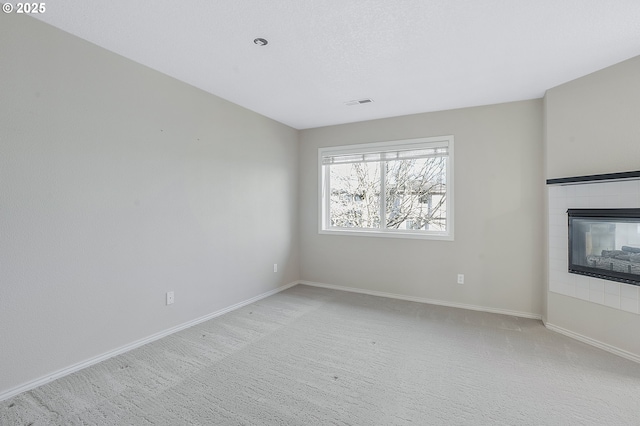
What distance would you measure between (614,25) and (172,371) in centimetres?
403

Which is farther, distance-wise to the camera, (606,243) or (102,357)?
(606,243)

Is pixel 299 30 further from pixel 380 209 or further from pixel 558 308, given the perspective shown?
pixel 558 308

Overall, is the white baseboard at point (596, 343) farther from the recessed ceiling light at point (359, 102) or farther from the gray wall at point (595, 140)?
the recessed ceiling light at point (359, 102)

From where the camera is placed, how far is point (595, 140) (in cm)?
281

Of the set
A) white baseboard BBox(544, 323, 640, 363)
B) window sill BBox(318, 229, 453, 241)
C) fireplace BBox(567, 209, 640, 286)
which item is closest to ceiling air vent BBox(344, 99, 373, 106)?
window sill BBox(318, 229, 453, 241)

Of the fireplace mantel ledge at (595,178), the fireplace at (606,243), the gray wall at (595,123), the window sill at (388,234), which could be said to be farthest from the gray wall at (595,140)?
the window sill at (388,234)

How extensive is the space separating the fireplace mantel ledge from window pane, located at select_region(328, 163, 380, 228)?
6.88ft

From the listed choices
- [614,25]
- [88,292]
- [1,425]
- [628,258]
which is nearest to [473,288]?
[628,258]

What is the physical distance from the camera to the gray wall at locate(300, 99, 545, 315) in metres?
3.46

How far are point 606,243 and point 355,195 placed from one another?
2.87 metres

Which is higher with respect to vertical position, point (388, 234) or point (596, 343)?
point (388, 234)

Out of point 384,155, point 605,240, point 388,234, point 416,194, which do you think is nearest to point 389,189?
point 416,194

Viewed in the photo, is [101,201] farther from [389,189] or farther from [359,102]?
[389,189]

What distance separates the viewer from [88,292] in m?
2.36
